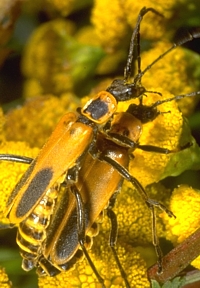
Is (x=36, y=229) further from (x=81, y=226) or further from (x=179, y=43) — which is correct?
(x=179, y=43)

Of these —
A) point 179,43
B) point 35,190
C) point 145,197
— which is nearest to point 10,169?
point 35,190

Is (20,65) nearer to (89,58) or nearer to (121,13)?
(89,58)

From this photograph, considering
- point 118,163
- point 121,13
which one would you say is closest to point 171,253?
point 118,163

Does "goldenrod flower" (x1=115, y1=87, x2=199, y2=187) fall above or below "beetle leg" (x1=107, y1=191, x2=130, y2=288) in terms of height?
above

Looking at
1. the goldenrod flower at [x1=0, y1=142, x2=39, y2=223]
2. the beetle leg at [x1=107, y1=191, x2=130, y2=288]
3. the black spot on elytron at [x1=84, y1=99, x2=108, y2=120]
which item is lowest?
the beetle leg at [x1=107, y1=191, x2=130, y2=288]

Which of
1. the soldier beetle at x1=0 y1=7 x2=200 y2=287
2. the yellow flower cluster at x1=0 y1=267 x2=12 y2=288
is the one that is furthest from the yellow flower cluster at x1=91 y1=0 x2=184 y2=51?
the yellow flower cluster at x1=0 y1=267 x2=12 y2=288

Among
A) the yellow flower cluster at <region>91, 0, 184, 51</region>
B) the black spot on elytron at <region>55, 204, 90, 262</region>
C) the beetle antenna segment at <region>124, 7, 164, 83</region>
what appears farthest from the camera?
the yellow flower cluster at <region>91, 0, 184, 51</region>

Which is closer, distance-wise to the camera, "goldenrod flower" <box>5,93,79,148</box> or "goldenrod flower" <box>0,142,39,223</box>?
"goldenrod flower" <box>0,142,39,223</box>

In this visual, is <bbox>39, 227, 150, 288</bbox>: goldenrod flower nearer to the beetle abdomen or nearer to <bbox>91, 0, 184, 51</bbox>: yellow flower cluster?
the beetle abdomen
